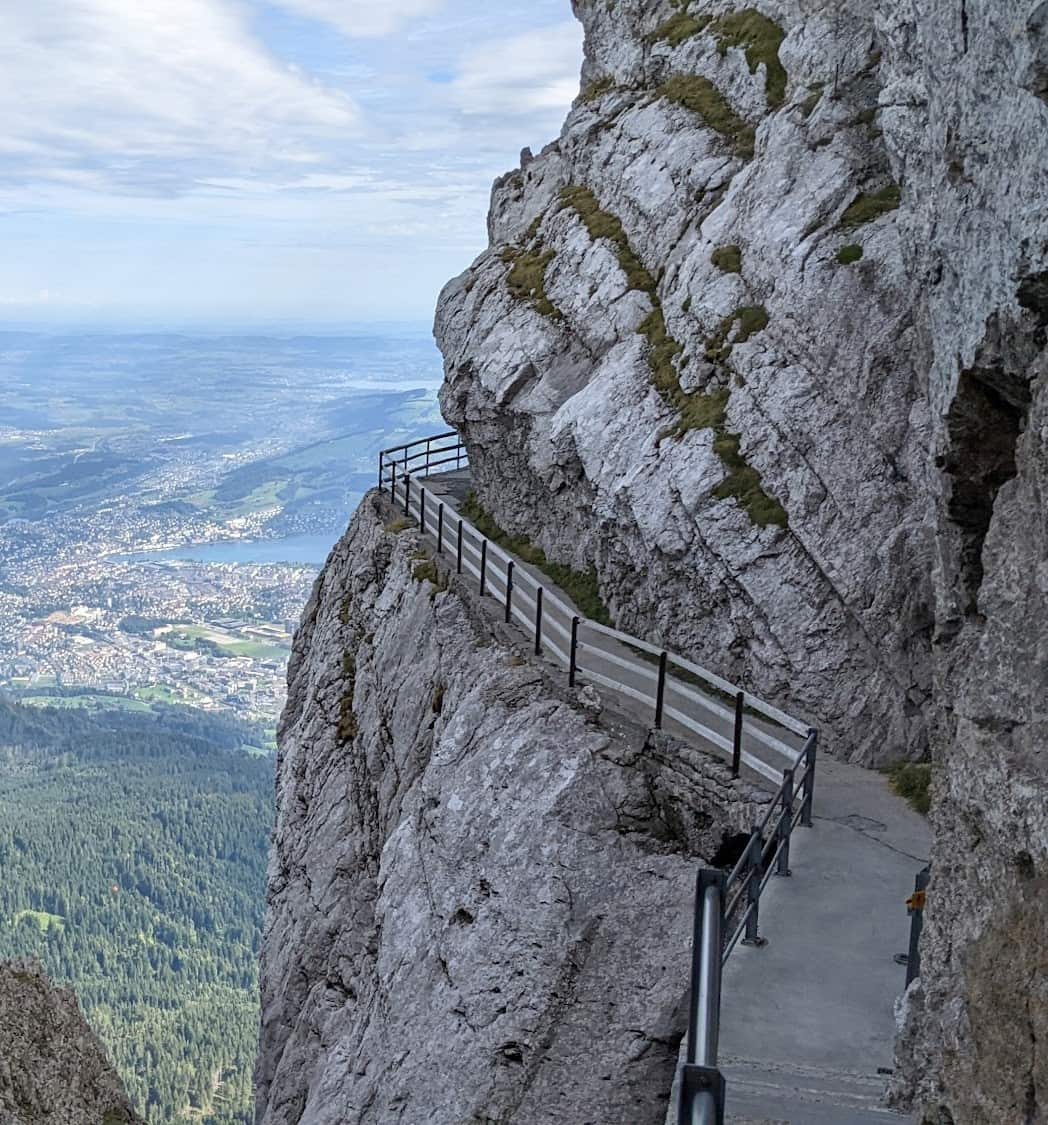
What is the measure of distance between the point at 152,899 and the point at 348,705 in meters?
132

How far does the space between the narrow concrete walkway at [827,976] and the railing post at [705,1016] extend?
1.81 meters

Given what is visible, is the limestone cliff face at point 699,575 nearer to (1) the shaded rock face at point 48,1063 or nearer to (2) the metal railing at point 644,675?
(2) the metal railing at point 644,675

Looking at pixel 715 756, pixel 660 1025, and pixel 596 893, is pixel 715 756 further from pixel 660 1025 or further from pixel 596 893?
pixel 660 1025

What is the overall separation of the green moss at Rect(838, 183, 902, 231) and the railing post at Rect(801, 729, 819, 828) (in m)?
8.20

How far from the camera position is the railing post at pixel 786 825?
38.7 feet

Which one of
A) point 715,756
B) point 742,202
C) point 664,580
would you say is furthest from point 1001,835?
point 742,202

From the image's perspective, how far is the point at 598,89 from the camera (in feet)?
99.8

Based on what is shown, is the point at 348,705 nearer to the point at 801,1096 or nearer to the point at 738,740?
the point at 738,740

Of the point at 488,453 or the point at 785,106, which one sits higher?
the point at 785,106

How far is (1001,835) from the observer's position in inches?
235

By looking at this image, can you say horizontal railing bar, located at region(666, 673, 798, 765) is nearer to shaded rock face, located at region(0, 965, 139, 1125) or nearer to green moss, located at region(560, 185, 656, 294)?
shaded rock face, located at region(0, 965, 139, 1125)

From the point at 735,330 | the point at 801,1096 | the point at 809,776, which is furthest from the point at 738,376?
the point at 801,1096

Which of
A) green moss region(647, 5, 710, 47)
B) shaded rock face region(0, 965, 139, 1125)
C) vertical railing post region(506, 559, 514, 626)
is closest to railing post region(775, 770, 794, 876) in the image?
vertical railing post region(506, 559, 514, 626)

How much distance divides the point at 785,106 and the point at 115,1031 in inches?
4564
